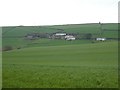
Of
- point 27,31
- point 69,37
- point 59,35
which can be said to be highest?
point 27,31

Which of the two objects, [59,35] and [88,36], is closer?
[88,36]

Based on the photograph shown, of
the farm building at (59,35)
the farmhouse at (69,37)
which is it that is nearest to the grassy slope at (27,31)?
the farm building at (59,35)

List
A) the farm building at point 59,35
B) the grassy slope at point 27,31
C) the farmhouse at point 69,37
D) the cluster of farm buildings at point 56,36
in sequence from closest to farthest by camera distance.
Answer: the grassy slope at point 27,31
the farmhouse at point 69,37
the cluster of farm buildings at point 56,36
the farm building at point 59,35

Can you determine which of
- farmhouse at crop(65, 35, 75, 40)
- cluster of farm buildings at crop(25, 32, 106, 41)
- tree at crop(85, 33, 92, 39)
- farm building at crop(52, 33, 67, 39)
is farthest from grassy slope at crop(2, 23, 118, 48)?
farmhouse at crop(65, 35, 75, 40)

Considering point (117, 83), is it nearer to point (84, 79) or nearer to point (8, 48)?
point (84, 79)

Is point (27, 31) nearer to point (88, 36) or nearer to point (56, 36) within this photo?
point (56, 36)

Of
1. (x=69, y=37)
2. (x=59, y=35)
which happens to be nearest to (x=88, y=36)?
(x=69, y=37)

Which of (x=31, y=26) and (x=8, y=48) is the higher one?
(x=31, y=26)

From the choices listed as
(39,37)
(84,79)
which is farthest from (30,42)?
(84,79)

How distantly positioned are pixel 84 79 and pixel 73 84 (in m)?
1.35

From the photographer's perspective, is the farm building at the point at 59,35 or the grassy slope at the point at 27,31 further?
the farm building at the point at 59,35

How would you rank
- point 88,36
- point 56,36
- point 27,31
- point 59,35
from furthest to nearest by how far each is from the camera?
point 27,31 → point 59,35 → point 88,36 → point 56,36

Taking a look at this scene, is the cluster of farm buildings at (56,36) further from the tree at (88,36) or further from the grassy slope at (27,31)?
the grassy slope at (27,31)

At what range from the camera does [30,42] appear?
5506 centimetres
